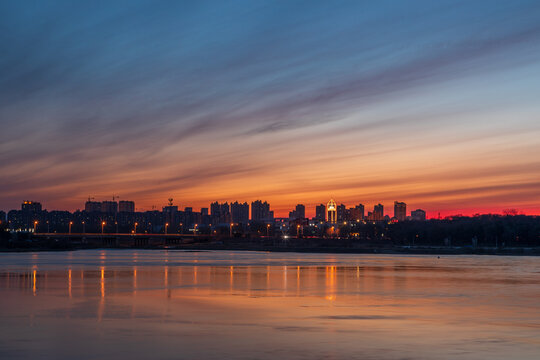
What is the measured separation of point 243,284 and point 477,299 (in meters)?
16.4

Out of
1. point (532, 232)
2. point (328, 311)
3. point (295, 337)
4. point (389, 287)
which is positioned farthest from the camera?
point (532, 232)

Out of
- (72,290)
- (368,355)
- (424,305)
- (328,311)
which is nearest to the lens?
(368,355)

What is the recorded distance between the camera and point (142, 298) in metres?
34.1

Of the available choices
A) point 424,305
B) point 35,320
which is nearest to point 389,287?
point 424,305

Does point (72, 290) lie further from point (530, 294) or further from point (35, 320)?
point (530, 294)

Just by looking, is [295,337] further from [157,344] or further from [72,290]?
[72,290]

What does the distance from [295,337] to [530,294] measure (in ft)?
73.0

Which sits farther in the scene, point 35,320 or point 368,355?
point 35,320

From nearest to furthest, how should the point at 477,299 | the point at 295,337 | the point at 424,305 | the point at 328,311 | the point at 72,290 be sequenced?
the point at 295,337
the point at 328,311
the point at 424,305
the point at 477,299
the point at 72,290

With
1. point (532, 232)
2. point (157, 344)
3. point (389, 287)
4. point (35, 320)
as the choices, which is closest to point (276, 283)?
point (389, 287)

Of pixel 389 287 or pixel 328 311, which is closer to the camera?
pixel 328 311

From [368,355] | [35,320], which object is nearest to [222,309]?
[35,320]

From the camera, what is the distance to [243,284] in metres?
45.1

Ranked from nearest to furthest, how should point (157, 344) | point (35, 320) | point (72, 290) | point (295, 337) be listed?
point (157, 344) < point (295, 337) < point (35, 320) < point (72, 290)
